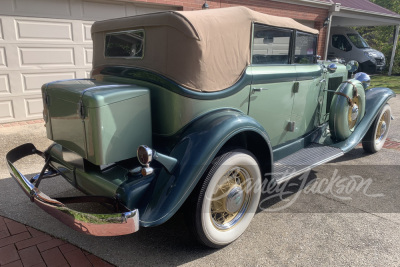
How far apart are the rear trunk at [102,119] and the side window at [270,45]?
1177 mm

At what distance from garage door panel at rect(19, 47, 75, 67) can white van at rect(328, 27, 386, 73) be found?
1179cm

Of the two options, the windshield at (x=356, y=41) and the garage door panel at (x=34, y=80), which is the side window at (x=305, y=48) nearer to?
the garage door panel at (x=34, y=80)

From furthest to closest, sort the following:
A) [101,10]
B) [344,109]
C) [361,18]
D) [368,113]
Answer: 1. [361,18]
2. [101,10]
3. [368,113]
4. [344,109]

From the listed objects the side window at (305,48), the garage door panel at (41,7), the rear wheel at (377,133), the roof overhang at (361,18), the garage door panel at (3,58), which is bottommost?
the rear wheel at (377,133)

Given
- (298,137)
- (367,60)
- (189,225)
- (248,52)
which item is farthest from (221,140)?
(367,60)

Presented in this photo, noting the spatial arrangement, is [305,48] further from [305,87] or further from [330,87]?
[330,87]

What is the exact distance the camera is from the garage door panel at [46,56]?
18.1ft

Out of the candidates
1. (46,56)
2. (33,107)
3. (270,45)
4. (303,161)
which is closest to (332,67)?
(270,45)

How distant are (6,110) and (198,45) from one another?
470cm

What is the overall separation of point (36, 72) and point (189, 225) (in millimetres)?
4825

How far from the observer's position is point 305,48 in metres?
3.52

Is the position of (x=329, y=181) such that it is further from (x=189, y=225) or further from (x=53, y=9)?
(x=53, y=9)

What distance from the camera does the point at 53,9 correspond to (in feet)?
18.3

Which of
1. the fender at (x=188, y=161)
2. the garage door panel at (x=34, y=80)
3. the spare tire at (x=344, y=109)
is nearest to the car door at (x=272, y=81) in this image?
the fender at (x=188, y=161)
